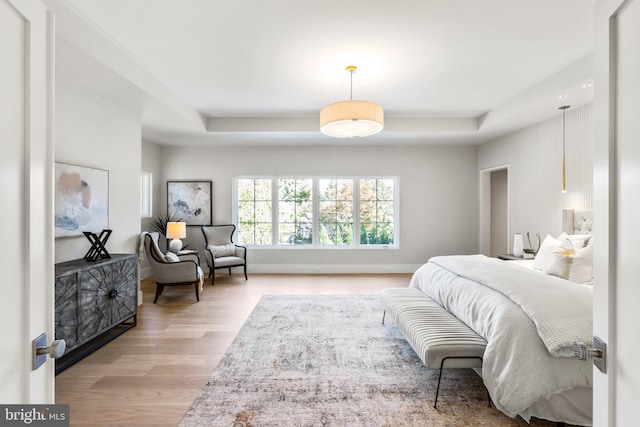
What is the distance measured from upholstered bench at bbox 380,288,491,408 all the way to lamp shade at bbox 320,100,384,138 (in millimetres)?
1791

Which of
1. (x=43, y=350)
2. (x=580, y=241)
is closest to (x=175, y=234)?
(x=43, y=350)

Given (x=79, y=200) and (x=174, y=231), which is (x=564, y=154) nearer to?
(x=79, y=200)

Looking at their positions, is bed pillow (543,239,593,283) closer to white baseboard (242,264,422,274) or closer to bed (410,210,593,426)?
bed (410,210,593,426)

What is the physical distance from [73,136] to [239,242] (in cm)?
369

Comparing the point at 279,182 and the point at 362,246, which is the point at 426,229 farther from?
the point at 279,182

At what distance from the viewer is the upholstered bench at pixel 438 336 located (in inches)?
87.6

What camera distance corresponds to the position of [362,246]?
6703 millimetres

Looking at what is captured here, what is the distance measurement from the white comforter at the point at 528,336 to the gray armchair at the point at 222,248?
422 cm

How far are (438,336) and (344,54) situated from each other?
2549 mm

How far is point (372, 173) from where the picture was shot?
6.63 meters

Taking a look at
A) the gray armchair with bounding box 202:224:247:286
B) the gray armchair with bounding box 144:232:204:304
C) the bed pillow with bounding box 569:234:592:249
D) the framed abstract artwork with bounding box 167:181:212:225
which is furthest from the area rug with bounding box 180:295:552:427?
the framed abstract artwork with bounding box 167:181:212:225

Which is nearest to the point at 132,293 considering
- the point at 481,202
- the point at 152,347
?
the point at 152,347

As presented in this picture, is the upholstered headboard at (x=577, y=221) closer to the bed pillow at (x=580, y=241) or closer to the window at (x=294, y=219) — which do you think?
the bed pillow at (x=580, y=241)

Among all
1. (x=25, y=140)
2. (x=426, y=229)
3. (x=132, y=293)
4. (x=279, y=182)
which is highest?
(x=279, y=182)
